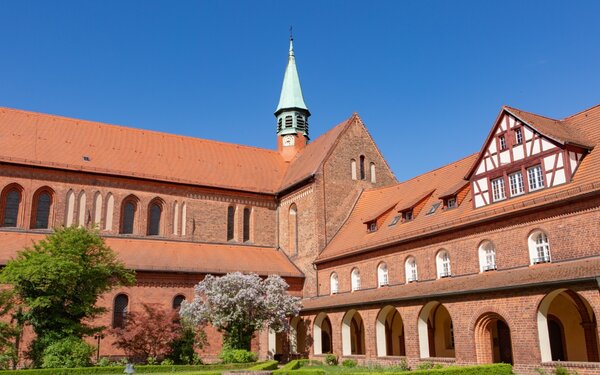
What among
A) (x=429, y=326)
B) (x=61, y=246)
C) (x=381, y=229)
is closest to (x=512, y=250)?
(x=429, y=326)

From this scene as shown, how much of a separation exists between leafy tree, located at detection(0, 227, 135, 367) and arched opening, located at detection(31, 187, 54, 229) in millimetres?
7355

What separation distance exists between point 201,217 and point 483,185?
20.8 meters

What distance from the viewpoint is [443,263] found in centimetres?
2803

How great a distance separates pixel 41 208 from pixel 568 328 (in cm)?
3057

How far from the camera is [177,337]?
30.8 meters

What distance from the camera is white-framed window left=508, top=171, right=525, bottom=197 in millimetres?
24836

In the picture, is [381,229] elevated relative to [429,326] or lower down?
elevated

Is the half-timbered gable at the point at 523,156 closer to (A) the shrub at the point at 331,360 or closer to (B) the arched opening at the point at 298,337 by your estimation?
(A) the shrub at the point at 331,360

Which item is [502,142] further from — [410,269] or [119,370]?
[119,370]

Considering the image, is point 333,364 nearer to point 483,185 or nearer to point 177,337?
point 177,337

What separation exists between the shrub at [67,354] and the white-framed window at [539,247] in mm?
20682

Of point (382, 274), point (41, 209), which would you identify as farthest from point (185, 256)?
point (382, 274)

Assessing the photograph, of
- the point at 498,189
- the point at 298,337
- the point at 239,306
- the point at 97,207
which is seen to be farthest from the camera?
the point at 298,337

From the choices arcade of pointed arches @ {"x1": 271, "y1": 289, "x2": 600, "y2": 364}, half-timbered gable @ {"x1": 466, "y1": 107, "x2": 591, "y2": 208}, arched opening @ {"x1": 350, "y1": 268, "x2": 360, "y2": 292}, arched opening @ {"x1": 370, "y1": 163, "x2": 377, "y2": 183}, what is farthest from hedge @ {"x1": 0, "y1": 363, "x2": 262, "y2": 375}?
arched opening @ {"x1": 370, "y1": 163, "x2": 377, "y2": 183}
